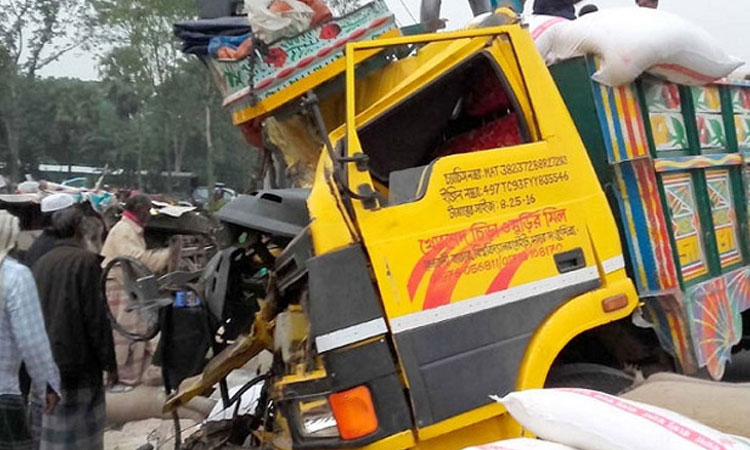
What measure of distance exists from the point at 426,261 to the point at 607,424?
115 cm

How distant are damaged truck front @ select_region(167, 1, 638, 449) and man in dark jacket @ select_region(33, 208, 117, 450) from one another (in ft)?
2.47

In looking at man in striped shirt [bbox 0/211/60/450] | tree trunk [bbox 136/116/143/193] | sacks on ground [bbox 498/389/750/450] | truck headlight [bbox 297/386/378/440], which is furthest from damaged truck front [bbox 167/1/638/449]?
tree trunk [bbox 136/116/143/193]

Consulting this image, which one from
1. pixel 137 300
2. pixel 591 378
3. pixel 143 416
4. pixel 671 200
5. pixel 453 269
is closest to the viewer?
pixel 453 269

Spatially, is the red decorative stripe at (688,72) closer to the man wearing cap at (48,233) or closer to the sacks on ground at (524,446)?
the sacks on ground at (524,446)

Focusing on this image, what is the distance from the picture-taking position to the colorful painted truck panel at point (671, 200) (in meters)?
4.07

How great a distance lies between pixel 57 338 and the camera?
4672 millimetres

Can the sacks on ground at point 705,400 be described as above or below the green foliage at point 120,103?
below

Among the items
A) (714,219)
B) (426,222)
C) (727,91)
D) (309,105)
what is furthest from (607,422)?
(727,91)

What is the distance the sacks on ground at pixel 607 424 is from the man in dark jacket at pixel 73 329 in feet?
9.32

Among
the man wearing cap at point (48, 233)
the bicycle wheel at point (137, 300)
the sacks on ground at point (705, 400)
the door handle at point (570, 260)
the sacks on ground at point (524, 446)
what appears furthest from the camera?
the man wearing cap at point (48, 233)

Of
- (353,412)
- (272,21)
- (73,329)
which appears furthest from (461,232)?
(73,329)

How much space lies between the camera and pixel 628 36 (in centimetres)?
399

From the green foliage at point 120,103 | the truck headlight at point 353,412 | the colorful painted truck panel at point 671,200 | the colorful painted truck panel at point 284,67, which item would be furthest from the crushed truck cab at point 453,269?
the green foliage at point 120,103

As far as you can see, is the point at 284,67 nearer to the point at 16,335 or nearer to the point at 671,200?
the point at 16,335
